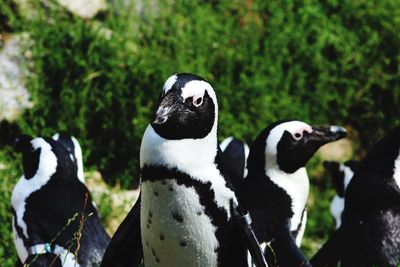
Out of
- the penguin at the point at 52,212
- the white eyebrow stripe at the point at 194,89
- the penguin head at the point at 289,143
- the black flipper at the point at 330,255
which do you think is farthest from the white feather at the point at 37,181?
the white eyebrow stripe at the point at 194,89

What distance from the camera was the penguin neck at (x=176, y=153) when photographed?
13.3 ft

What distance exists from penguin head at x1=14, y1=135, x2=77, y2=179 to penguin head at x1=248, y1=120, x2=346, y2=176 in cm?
108

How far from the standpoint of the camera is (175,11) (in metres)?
9.05

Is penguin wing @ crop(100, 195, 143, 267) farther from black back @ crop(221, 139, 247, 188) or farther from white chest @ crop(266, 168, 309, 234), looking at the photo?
black back @ crop(221, 139, 247, 188)

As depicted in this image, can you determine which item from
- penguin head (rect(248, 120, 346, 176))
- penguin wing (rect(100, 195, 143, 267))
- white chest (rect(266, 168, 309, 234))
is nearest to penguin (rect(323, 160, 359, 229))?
penguin head (rect(248, 120, 346, 176))

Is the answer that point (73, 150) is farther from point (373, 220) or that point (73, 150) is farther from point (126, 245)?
point (126, 245)

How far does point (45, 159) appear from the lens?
6.15 m

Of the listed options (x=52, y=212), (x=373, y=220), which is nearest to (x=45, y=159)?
(x=52, y=212)

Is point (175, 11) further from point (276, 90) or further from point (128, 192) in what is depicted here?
point (128, 192)

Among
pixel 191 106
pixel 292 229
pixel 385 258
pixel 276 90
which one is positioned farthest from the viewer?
pixel 276 90

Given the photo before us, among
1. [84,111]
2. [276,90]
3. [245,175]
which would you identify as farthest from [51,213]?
[276,90]

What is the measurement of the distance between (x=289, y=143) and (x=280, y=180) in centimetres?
23

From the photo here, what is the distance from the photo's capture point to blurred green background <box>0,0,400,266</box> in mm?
8008

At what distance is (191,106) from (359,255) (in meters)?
1.83
